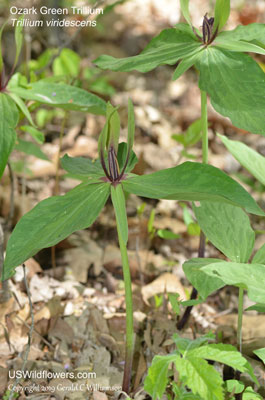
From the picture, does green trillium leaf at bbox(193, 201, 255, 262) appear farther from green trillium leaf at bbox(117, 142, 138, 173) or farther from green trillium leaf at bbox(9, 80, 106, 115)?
green trillium leaf at bbox(9, 80, 106, 115)

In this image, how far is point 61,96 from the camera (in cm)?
121

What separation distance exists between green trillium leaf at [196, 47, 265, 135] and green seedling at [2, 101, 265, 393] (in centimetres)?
14

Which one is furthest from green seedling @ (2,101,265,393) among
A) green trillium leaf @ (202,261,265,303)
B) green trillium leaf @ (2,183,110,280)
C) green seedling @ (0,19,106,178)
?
green seedling @ (0,19,106,178)

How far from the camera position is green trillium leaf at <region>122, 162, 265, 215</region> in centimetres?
85

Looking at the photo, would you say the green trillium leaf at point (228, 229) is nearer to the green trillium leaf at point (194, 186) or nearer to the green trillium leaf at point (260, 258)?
the green trillium leaf at point (260, 258)

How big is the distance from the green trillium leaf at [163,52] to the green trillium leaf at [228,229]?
34 cm

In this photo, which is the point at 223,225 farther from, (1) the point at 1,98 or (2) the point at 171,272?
(2) the point at 171,272

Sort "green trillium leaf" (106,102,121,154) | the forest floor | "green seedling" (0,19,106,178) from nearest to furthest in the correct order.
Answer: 1. "green trillium leaf" (106,102,121,154)
2. "green seedling" (0,19,106,178)
3. the forest floor

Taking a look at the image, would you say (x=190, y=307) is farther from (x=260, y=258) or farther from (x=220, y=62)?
(x=220, y=62)

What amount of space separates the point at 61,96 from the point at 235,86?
1.48ft

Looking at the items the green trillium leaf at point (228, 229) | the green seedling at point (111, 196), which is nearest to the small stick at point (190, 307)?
the green trillium leaf at point (228, 229)

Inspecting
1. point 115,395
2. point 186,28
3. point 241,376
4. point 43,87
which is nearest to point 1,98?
point 43,87

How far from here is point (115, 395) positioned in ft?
3.73

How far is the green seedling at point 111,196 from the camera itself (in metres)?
0.86
